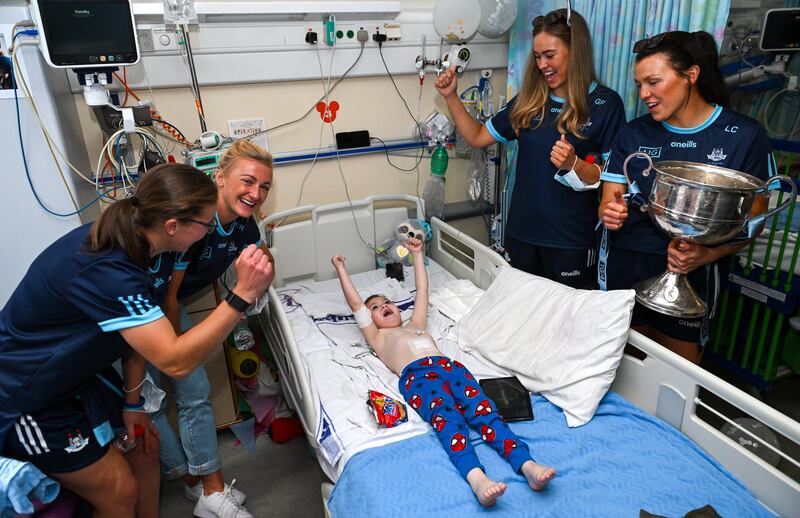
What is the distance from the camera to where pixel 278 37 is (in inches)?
104

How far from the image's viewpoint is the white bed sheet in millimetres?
1865

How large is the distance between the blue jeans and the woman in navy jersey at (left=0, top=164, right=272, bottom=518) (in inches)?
22.5

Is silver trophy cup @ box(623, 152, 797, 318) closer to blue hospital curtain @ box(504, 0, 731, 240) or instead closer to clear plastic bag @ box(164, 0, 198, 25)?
blue hospital curtain @ box(504, 0, 731, 240)

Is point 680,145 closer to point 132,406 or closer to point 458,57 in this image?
point 458,57

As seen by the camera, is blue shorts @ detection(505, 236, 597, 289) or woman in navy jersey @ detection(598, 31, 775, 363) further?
blue shorts @ detection(505, 236, 597, 289)

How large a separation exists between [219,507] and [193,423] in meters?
0.38

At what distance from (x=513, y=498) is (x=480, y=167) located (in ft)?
7.11

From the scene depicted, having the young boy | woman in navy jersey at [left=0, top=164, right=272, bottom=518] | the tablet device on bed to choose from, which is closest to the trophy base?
the tablet device on bed

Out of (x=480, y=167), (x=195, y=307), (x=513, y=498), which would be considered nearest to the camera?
(x=513, y=498)

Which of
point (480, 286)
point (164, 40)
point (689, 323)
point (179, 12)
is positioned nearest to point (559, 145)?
point (689, 323)

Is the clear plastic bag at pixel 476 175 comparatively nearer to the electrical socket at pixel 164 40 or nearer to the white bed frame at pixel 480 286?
the white bed frame at pixel 480 286

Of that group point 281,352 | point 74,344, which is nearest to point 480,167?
point 281,352

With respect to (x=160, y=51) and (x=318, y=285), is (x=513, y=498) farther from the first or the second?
(x=160, y=51)

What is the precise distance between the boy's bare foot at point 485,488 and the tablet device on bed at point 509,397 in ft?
1.22
